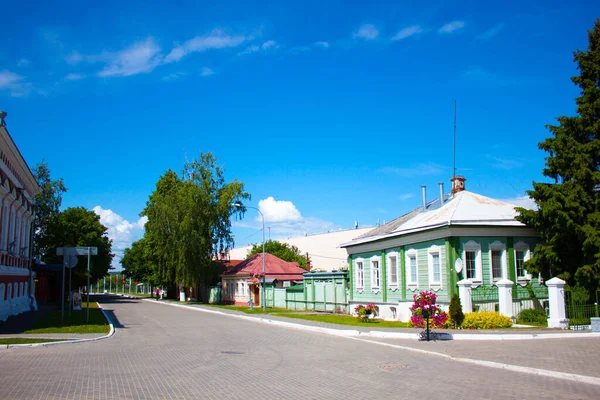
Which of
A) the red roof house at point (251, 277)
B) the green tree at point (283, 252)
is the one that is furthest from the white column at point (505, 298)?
the green tree at point (283, 252)

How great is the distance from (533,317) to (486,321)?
2.49 metres

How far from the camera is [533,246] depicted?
24.1 m

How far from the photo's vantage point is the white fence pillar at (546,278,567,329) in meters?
19.3

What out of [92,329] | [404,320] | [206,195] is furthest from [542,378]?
[206,195]

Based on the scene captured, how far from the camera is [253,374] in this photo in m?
11.2

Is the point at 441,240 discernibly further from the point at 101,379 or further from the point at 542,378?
the point at 101,379

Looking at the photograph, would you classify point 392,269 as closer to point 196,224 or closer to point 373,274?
point 373,274

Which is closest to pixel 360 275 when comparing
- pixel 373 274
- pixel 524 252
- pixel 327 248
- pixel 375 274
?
pixel 373 274

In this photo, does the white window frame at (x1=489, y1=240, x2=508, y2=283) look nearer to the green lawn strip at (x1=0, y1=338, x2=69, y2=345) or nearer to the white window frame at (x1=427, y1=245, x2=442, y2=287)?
the white window frame at (x1=427, y1=245, x2=442, y2=287)

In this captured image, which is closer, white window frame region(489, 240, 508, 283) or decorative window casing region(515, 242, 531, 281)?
white window frame region(489, 240, 508, 283)

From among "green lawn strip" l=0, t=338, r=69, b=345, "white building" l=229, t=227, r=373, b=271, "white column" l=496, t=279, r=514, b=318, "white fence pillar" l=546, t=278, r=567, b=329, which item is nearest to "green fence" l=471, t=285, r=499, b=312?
"white column" l=496, t=279, r=514, b=318

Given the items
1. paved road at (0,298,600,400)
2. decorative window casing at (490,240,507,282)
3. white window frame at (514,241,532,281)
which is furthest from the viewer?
white window frame at (514,241,532,281)

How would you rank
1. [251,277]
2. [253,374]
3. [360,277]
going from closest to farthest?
[253,374] < [360,277] < [251,277]

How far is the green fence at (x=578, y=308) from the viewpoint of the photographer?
19375 millimetres
